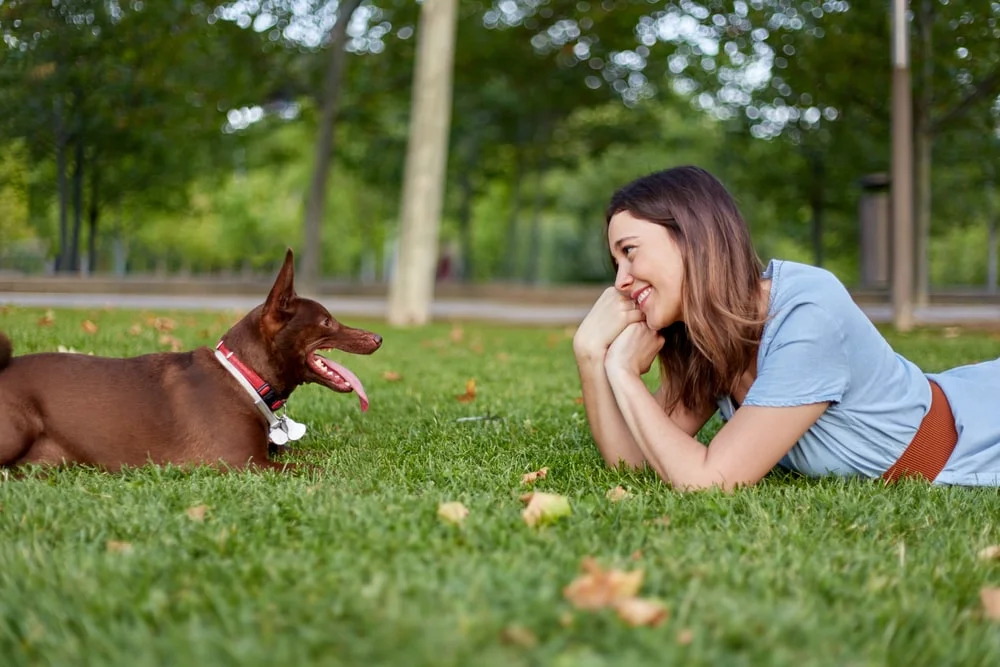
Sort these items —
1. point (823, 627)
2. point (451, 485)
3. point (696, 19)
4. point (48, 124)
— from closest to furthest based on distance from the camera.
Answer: point (823, 627), point (451, 485), point (48, 124), point (696, 19)

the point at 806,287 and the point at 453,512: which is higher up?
the point at 806,287

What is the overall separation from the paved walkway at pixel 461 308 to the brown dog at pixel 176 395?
224 inches

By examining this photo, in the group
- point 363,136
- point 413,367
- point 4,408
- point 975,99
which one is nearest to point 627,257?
point 4,408

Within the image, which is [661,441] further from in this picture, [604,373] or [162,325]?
[162,325]

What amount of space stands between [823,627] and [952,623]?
416 mm

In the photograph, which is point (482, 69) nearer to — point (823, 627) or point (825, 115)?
point (825, 115)

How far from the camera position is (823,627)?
7.10 ft

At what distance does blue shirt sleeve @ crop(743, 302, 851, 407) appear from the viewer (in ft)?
11.2

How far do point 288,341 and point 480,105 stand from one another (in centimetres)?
2374

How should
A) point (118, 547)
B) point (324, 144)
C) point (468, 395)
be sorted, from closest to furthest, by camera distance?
point (118, 547) → point (468, 395) → point (324, 144)

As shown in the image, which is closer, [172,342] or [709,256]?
[709,256]

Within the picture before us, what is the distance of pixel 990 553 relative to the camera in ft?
9.46

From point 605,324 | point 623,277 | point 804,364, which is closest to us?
point 804,364

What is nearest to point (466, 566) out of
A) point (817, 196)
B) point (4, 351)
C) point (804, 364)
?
point (804, 364)
